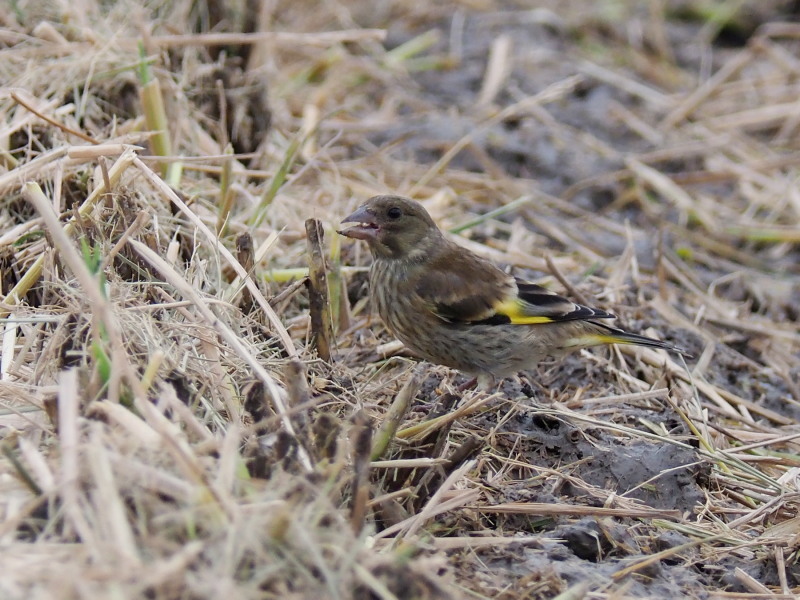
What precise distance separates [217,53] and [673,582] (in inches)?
178

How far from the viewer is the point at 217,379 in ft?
11.4

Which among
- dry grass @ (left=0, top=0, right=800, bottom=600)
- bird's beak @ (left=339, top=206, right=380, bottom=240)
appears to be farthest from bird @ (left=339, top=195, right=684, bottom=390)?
dry grass @ (left=0, top=0, right=800, bottom=600)

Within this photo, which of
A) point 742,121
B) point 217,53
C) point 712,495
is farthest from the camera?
point 742,121

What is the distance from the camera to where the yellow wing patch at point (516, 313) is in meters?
4.66

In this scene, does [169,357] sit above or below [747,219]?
above

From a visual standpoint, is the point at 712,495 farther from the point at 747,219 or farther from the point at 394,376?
the point at 747,219

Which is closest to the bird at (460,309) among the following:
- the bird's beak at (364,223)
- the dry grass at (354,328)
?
the bird's beak at (364,223)

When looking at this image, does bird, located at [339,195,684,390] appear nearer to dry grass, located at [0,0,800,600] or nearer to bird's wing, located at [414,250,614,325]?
bird's wing, located at [414,250,614,325]

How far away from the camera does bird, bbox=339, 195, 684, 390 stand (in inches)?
182

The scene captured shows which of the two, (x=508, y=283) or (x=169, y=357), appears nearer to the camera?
(x=169, y=357)

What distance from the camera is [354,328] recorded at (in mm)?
4906

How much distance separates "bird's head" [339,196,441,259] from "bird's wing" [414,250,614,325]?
14 cm

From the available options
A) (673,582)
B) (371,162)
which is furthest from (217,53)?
(673,582)

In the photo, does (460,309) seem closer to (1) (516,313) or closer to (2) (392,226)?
(1) (516,313)
